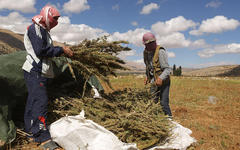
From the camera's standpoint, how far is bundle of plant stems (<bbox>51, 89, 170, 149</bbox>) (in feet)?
8.41

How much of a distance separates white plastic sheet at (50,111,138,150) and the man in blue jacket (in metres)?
0.24

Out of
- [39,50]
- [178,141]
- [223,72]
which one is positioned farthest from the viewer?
[223,72]

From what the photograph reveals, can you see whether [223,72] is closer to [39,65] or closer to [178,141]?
[178,141]

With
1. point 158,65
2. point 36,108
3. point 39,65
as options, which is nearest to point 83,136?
point 36,108

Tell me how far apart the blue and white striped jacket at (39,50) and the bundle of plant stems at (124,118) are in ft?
2.41

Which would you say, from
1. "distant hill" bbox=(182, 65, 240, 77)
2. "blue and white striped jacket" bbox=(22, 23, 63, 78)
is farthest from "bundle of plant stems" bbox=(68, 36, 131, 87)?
"distant hill" bbox=(182, 65, 240, 77)

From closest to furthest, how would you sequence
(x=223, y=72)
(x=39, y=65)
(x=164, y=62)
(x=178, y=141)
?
(x=39, y=65)
(x=178, y=141)
(x=164, y=62)
(x=223, y=72)

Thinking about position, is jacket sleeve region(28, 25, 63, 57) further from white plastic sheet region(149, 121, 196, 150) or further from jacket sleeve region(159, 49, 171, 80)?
white plastic sheet region(149, 121, 196, 150)

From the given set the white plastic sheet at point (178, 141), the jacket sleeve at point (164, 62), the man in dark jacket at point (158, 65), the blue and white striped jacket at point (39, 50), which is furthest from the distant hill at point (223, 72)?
the blue and white striped jacket at point (39, 50)

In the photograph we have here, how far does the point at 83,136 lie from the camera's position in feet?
7.54

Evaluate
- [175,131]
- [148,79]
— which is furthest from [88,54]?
[175,131]

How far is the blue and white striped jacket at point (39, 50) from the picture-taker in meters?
2.52

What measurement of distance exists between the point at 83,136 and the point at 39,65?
46.5 inches

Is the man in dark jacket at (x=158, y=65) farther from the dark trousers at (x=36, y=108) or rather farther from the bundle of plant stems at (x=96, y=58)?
the dark trousers at (x=36, y=108)
